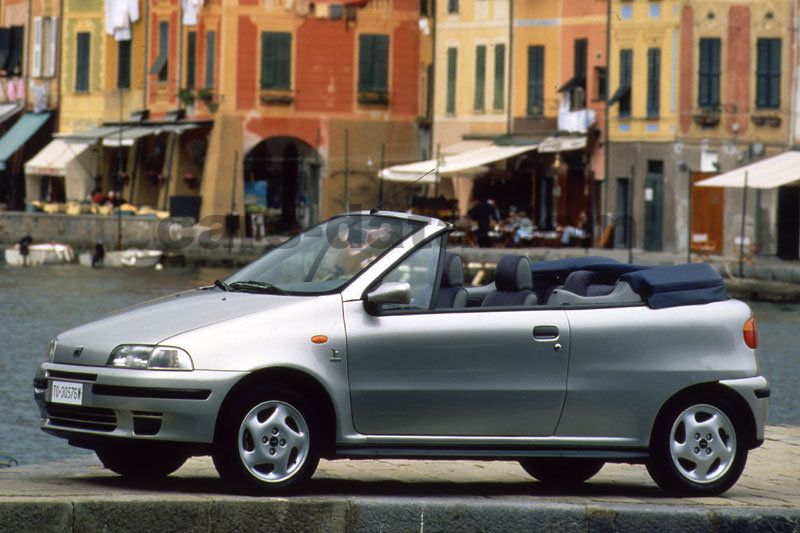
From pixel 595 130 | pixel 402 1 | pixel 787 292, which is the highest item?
pixel 402 1

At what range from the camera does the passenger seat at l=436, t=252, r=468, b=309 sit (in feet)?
37.9

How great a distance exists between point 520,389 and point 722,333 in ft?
4.37

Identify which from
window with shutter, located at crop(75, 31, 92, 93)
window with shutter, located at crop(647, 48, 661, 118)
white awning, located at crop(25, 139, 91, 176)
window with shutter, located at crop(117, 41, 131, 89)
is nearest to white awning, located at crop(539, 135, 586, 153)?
window with shutter, located at crop(647, 48, 661, 118)

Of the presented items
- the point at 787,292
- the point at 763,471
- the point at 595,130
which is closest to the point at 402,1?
the point at 595,130

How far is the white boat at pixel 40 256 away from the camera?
5816 centimetres

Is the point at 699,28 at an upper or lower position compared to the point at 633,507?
upper

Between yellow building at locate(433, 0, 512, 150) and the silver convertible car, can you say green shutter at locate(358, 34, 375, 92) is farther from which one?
the silver convertible car

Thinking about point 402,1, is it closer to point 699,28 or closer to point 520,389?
point 699,28

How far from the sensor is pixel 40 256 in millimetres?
58188

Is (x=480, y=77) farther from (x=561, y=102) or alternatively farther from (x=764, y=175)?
(x=764, y=175)

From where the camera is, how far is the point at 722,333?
1167cm

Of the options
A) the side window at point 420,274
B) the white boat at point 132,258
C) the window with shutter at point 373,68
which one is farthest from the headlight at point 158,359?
the window with shutter at point 373,68

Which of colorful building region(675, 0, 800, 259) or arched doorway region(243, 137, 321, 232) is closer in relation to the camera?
colorful building region(675, 0, 800, 259)

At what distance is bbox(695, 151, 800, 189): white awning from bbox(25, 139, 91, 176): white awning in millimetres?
24508
